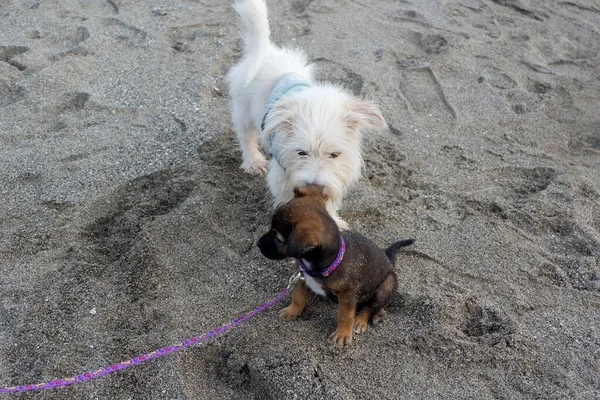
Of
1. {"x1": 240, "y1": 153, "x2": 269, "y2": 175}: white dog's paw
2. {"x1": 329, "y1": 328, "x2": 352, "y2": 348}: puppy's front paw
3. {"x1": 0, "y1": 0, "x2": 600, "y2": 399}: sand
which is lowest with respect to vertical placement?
{"x1": 240, "y1": 153, "x2": 269, "y2": 175}: white dog's paw

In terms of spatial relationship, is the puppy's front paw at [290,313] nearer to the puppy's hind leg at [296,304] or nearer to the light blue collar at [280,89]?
the puppy's hind leg at [296,304]

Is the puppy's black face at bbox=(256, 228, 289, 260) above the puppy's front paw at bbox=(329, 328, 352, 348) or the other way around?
above

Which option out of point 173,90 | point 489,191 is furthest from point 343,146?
point 173,90

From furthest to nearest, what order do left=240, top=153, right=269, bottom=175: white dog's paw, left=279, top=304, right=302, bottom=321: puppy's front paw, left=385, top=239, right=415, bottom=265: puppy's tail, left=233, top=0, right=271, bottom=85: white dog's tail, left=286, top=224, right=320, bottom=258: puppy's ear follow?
left=240, top=153, right=269, bottom=175: white dog's paw < left=233, top=0, right=271, bottom=85: white dog's tail < left=385, top=239, right=415, bottom=265: puppy's tail < left=279, top=304, right=302, bottom=321: puppy's front paw < left=286, top=224, right=320, bottom=258: puppy's ear

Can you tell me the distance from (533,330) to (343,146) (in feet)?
5.43

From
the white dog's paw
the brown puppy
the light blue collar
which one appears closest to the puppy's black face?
the brown puppy

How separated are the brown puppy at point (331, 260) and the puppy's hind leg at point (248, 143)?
5.54ft

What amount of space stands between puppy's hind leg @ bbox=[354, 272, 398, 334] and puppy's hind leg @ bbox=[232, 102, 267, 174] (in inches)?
75.0

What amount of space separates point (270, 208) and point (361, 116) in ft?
3.53

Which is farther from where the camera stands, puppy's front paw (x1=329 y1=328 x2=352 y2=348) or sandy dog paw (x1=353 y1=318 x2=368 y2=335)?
sandy dog paw (x1=353 y1=318 x2=368 y2=335)

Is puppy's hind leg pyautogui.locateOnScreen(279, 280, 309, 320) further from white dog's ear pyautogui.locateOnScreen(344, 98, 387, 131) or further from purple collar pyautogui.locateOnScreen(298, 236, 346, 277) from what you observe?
white dog's ear pyautogui.locateOnScreen(344, 98, 387, 131)

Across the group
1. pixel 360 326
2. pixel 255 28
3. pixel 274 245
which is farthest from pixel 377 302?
pixel 255 28

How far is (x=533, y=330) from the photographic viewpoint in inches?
117

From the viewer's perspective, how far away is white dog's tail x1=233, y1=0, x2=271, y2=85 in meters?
4.33
